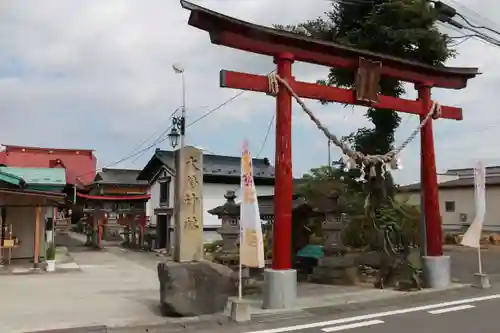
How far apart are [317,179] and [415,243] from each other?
5429 millimetres

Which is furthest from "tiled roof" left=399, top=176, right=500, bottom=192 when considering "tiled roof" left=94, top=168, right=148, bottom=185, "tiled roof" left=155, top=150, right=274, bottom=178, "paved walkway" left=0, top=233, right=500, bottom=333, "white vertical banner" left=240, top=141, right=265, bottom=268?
"white vertical banner" left=240, top=141, right=265, bottom=268

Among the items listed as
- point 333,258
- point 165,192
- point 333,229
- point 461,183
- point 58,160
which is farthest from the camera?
point 58,160

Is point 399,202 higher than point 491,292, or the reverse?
point 399,202

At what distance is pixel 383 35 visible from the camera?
17266mm

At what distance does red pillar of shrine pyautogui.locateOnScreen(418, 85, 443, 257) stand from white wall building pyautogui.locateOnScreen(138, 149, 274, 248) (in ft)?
47.4

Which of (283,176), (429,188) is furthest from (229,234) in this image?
(429,188)

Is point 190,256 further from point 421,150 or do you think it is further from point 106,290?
point 421,150

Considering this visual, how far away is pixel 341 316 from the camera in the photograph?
30.9 ft

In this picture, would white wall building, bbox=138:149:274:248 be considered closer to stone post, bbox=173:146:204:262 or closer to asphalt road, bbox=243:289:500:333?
stone post, bbox=173:146:204:262

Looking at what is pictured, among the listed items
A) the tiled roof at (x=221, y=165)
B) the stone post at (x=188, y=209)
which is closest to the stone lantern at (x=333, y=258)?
the stone post at (x=188, y=209)

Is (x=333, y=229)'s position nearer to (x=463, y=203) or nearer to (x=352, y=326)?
(x=352, y=326)

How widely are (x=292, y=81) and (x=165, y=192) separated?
19981 millimetres

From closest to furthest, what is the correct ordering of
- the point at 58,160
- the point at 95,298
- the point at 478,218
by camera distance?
the point at 95,298 → the point at 478,218 → the point at 58,160

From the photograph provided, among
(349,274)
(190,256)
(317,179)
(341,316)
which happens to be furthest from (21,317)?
(317,179)
